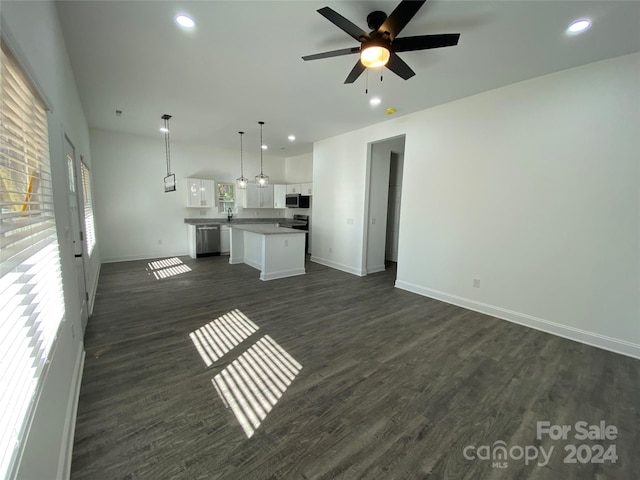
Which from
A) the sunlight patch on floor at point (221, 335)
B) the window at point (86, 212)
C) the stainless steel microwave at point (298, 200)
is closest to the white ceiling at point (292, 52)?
the window at point (86, 212)

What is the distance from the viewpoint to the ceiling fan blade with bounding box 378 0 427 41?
→ 5.71 ft

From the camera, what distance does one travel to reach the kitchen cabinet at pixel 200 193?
6941mm

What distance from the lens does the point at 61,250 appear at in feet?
6.22

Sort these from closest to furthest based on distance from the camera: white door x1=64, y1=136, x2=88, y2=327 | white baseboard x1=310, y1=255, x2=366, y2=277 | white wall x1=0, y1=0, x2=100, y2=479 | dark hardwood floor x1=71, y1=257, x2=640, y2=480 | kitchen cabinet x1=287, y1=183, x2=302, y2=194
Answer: white wall x1=0, y1=0, x2=100, y2=479, dark hardwood floor x1=71, y1=257, x2=640, y2=480, white door x1=64, y1=136, x2=88, y2=327, white baseboard x1=310, y1=255, x2=366, y2=277, kitchen cabinet x1=287, y1=183, x2=302, y2=194

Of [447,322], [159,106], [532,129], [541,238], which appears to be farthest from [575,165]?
[159,106]

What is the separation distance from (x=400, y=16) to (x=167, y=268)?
19.5 feet

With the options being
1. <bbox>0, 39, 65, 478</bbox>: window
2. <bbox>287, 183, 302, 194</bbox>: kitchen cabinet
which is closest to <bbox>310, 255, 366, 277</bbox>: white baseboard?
<bbox>287, 183, 302, 194</bbox>: kitchen cabinet

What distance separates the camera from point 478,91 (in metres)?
3.55

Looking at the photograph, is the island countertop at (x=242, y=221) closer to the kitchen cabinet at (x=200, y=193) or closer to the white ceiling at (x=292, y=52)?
the kitchen cabinet at (x=200, y=193)

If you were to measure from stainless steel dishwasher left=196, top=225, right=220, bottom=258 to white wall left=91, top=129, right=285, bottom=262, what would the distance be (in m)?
0.62

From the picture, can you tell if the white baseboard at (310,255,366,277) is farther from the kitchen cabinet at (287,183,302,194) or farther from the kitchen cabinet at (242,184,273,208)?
the kitchen cabinet at (242,184,273,208)

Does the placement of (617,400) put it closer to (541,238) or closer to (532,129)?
(541,238)

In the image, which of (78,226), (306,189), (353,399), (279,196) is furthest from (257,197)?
(353,399)

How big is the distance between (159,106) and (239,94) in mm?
1521
